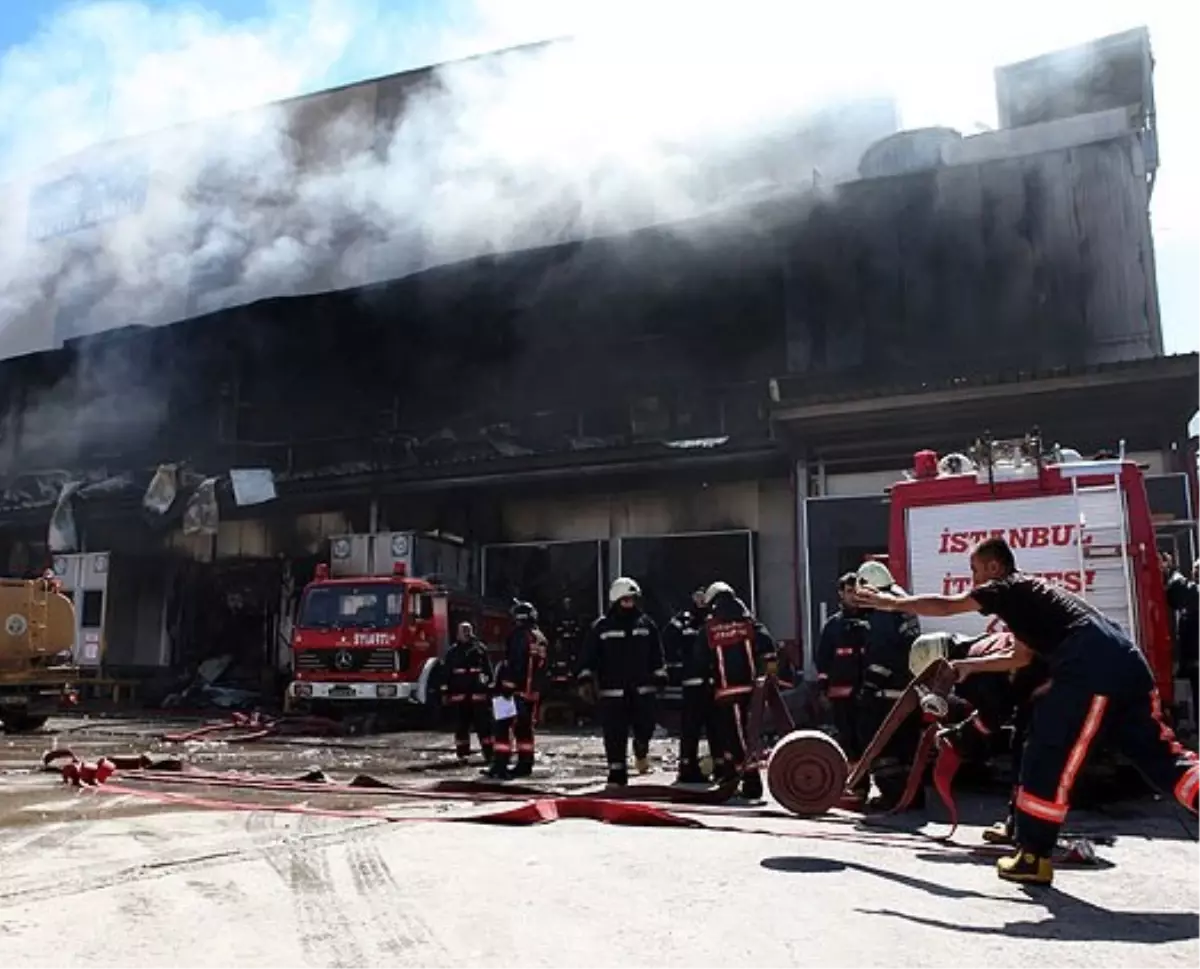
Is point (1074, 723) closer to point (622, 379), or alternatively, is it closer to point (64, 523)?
point (622, 379)

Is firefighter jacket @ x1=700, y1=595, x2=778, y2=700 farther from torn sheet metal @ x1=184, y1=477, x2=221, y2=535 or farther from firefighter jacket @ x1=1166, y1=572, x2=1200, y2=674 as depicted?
torn sheet metal @ x1=184, y1=477, x2=221, y2=535

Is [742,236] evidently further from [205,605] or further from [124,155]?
[124,155]

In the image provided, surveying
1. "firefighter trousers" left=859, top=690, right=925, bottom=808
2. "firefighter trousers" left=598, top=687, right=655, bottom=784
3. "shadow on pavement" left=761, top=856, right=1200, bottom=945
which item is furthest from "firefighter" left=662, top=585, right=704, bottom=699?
"shadow on pavement" left=761, top=856, right=1200, bottom=945

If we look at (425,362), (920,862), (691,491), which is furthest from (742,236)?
(920,862)

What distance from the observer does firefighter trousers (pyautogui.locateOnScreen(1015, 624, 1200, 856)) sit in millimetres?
3354

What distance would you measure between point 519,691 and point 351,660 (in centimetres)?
540

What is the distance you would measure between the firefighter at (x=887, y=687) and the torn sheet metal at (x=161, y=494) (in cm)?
1425

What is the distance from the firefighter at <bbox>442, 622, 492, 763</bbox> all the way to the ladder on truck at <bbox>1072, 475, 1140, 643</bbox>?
15.3ft

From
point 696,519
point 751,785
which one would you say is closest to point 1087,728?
point 751,785

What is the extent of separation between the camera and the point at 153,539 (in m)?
19.1

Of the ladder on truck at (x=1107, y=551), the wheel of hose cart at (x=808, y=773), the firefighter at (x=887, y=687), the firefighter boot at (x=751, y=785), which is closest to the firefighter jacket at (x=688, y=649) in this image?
the firefighter boot at (x=751, y=785)

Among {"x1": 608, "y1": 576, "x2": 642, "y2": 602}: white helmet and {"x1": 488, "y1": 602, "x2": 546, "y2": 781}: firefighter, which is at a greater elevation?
{"x1": 608, "y1": 576, "x2": 642, "y2": 602}: white helmet

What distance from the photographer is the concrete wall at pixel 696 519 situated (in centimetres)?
1558

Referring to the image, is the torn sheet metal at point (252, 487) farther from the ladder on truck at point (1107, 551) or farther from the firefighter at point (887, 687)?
the ladder on truck at point (1107, 551)
